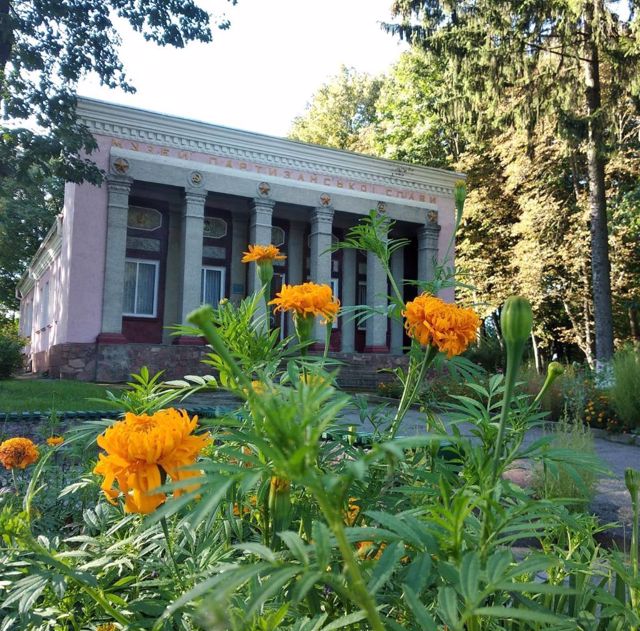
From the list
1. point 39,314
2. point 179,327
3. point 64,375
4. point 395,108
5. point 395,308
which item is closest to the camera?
point 179,327

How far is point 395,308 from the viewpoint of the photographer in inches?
63.9

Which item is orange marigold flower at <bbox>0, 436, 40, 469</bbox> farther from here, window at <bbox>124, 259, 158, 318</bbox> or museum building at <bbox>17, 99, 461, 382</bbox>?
window at <bbox>124, 259, 158, 318</bbox>

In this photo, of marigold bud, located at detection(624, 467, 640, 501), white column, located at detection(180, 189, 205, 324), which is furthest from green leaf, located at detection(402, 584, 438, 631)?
white column, located at detection(180, 189, 205, 324)

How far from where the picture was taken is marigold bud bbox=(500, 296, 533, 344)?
854mm

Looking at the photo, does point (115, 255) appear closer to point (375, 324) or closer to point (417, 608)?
point (375, 324)

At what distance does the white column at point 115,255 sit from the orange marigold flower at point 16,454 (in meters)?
12.0

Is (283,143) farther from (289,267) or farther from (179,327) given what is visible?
(179,327)

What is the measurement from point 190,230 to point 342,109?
17.9 metres

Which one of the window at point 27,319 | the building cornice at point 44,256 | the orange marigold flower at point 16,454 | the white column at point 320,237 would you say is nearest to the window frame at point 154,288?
the building cornice at point 44,256

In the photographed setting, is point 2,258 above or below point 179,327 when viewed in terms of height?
above

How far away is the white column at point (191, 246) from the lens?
14.3 metres

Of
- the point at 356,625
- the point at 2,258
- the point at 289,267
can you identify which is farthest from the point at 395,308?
the point at 2,258

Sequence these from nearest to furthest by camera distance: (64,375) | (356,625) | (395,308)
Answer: (356,625) < (395,308) < (64,375)

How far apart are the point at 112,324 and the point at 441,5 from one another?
39.3 feet
